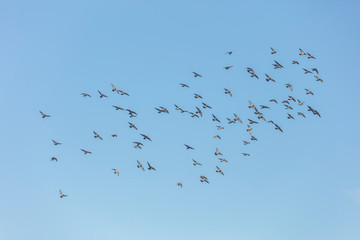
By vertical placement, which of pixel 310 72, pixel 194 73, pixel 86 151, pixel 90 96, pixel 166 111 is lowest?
pixel 86 151

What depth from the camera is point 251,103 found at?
9994 centimetres

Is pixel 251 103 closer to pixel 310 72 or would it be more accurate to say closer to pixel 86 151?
pixel 310 72

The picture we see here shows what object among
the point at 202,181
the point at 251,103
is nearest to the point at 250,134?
the point at 251,103

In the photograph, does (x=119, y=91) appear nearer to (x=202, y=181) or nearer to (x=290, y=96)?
(x=202, y=181)

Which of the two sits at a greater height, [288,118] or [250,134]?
[288,118]

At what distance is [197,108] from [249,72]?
11553 mm

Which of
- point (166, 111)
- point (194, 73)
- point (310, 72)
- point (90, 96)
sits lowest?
point (90, 96)

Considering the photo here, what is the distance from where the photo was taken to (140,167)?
320 feet

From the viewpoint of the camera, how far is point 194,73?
102 m

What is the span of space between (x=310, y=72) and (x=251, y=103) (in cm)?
1313

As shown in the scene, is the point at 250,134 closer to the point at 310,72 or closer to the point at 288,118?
the point at 288,118

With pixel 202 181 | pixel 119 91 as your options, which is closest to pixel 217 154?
pixel 202 181

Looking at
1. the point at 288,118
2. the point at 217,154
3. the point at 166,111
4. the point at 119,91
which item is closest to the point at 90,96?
the point at 119,91

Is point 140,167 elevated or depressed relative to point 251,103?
depressed
